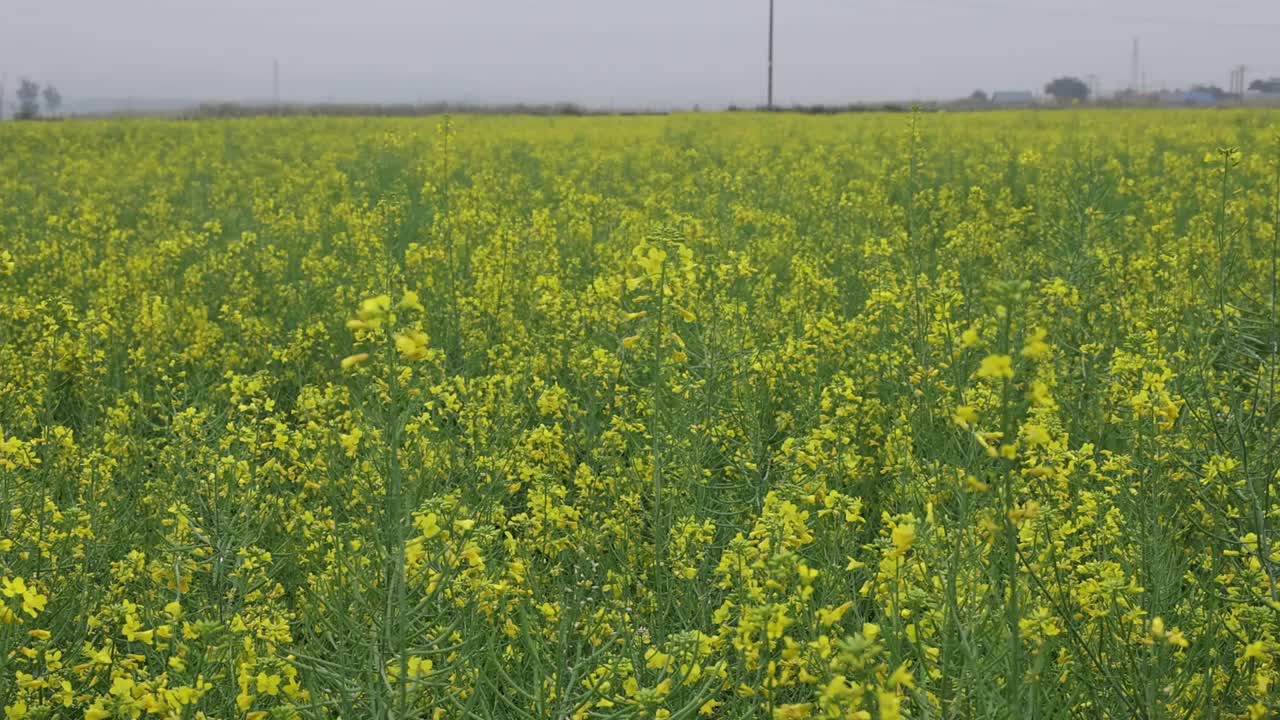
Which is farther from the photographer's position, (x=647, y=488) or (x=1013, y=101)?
(x=1013, y=101)

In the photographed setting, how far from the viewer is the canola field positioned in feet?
7.34

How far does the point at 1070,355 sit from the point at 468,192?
479 cm

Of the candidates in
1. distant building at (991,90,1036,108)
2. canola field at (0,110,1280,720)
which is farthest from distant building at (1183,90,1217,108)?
canola field at (0,110,1280,720)

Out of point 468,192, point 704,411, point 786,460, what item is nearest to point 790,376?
point 704,411

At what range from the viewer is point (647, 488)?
3666 millimetres

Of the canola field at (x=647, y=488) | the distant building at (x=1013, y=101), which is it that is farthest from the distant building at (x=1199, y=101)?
the canola field at (x=647, y=488)

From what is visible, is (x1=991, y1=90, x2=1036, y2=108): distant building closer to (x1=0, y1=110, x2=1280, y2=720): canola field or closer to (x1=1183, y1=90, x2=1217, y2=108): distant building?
(x1=1183, y1=90, x2=1217, y2=108): distant building

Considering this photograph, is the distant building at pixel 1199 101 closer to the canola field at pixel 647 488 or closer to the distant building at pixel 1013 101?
the distant building at pixel 1013 101

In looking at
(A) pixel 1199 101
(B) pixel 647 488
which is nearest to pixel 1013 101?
(A) pixel 1199 101

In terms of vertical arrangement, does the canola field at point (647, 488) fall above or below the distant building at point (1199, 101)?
below

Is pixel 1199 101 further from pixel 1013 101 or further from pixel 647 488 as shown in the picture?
A: pixel 647 488

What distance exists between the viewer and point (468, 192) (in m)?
8.24

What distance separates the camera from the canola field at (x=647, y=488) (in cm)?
224

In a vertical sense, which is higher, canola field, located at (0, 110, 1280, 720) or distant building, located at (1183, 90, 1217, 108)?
distant building, located at (1183, 90, 1217, 108)
